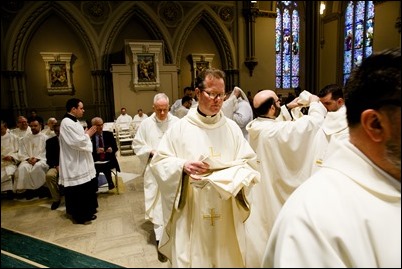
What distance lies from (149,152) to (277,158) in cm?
149

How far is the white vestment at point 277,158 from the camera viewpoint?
9.63ft

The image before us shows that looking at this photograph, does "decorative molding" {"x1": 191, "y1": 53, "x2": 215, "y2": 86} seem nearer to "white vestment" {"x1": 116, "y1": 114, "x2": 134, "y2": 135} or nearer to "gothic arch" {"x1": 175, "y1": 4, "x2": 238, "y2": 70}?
"gothic arch" {"x1": 175, "y1": 4, "x2": 238, "y2": 70}

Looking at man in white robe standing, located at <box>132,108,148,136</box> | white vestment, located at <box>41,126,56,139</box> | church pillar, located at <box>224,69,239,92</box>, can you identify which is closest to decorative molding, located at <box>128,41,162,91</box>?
man in white robe standing, located at <box>132,108,148,136</box>

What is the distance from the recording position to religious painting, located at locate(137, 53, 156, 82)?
30.6 feet

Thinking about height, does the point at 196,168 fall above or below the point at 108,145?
above

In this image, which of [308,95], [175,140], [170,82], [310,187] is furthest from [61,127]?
[170,82]

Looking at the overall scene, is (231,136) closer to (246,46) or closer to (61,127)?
(61,127)

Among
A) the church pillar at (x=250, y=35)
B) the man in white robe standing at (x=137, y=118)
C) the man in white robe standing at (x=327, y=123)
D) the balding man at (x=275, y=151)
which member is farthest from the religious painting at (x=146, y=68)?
the man in white robe standing at (x=327, y=123)

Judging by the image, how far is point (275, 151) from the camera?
3.09 m

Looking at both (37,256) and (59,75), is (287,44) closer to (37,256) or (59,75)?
(59,75)

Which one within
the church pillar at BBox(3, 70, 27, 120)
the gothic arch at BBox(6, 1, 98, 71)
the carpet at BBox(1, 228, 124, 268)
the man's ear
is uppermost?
the gothic arch at BBox(6, 1, 98, 71)

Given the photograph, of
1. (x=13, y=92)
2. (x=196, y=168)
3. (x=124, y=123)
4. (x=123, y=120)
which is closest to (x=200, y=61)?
(x=123, y=120)

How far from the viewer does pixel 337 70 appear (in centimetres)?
1388

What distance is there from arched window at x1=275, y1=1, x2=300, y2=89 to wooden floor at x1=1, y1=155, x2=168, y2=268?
1141 centimetres
